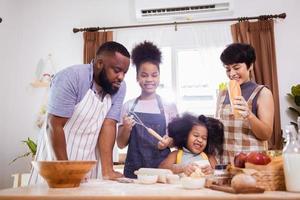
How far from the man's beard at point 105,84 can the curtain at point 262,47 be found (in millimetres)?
1405

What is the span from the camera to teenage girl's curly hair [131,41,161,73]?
Result: 177cm

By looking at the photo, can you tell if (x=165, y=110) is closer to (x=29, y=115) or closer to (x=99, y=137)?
(x=99, y=137)


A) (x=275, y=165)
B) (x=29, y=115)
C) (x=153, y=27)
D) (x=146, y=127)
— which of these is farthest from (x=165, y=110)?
(x=29, y=115)

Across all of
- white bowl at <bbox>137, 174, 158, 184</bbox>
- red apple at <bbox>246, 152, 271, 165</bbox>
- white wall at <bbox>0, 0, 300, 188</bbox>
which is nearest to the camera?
red apple at <bbox>246, 152, 271, 165</bbox>

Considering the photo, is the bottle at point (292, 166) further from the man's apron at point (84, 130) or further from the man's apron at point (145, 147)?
the man's apron at point (84, 130)

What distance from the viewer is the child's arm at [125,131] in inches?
67.9

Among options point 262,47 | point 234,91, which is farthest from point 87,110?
point 262,47

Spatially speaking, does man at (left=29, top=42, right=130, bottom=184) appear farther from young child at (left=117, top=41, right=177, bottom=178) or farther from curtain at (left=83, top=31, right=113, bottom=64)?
curtain at (left=83, top=31, right=113, bottom=64)

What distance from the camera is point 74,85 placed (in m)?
1.67

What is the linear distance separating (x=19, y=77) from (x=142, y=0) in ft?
4.65

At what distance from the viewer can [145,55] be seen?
1790 millimetres

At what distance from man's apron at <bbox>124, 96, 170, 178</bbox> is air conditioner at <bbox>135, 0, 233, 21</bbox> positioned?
1483 mm

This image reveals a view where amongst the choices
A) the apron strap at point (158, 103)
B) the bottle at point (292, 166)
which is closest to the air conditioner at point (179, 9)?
the apron strap at point (158, 103)

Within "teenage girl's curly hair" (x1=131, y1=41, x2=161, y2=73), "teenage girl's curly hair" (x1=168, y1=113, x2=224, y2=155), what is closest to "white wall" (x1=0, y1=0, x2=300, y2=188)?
"teenage girl's curly hair" (x1=131, y1=41, x2=161, y2=73)
